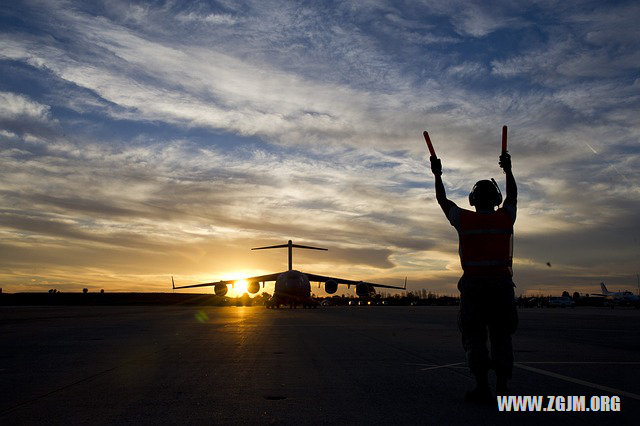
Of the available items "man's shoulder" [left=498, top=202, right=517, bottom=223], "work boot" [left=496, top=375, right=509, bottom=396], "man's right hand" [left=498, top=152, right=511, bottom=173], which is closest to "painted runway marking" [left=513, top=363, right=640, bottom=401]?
"work boot" [left=496, top=375, right=509, bottom=396]

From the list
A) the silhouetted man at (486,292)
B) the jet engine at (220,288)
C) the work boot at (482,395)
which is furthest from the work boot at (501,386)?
the jet engine at (220,288)

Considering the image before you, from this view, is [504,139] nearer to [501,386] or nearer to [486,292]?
[486,292]

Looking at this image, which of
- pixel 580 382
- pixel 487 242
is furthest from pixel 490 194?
pixel 580 382

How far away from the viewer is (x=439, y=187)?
238 inches

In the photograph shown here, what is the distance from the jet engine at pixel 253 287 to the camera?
203 feet

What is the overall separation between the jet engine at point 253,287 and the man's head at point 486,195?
56.9 metres

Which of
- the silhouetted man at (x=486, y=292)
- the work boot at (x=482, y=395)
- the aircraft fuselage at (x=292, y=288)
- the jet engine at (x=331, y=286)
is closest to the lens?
the work boot at (x=482, y=395)

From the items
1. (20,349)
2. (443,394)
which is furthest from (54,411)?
(20,349)

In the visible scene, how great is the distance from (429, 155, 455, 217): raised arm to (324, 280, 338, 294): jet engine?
51.1 meters

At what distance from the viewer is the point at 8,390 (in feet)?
20.7

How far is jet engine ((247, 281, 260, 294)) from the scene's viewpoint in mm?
61906

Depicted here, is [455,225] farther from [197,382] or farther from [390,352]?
[390,352]

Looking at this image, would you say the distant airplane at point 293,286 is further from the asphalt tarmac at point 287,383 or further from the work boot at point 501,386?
the work boot at point 501,386

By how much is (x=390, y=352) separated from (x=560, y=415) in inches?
217
